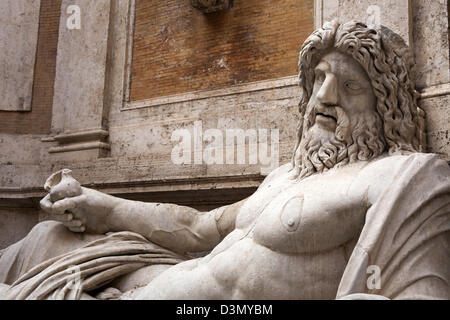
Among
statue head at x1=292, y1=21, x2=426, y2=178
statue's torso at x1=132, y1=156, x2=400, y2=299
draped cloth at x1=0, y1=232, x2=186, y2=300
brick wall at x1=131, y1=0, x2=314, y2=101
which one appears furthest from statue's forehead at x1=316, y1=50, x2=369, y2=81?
brick wall at x1=131, y1=0, x2=314, y2=101

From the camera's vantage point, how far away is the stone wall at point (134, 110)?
4305 mm

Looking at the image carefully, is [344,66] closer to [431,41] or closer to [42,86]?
[431,41]

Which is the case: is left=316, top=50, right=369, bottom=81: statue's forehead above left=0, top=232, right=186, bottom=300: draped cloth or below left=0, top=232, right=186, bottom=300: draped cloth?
above

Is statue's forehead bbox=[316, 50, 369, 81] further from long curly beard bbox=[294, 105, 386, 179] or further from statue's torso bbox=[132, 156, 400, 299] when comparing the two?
statue's torso bbox=[132, 156, 400, 299]

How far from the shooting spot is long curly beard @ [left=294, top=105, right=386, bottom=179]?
3.11 metres

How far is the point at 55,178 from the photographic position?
394cm

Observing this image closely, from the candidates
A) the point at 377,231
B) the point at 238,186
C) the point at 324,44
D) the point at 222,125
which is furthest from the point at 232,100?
the point at 377,231

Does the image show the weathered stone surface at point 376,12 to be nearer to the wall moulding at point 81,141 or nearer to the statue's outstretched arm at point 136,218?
the statue's outstretched arm at point 136,218

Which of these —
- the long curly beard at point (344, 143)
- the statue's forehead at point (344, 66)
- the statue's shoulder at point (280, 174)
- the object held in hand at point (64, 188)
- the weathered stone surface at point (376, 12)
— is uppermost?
the weathered stone surface at point (376, 12)

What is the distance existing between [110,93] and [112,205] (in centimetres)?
224

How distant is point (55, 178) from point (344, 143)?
1785 mm

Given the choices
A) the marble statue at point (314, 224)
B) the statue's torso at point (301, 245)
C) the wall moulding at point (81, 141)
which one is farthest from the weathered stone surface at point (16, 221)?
the statue's torso at point (301, 245)

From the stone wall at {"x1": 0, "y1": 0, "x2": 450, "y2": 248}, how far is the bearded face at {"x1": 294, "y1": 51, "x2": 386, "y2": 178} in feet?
2.51
